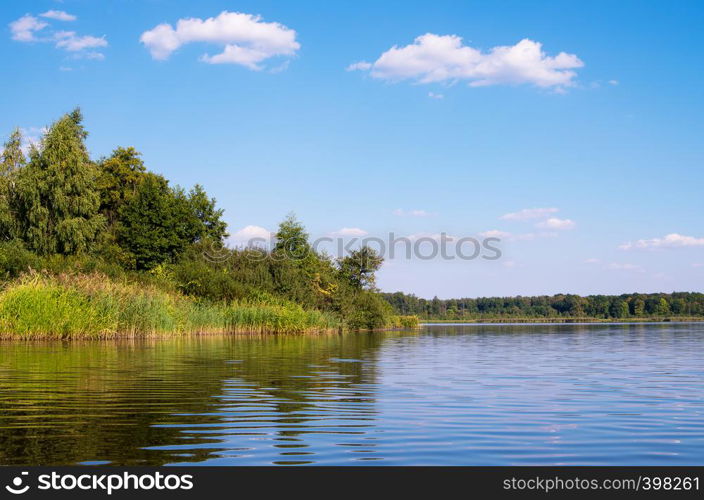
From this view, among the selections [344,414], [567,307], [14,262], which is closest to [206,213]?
[14,262]

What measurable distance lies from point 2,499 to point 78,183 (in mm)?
55251

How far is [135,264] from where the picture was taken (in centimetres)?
6209

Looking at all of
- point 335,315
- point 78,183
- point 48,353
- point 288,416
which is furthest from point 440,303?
point 288,416

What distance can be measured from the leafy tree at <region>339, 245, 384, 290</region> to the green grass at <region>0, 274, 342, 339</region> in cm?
3498

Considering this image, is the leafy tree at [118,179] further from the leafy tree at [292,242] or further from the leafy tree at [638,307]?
the leafy tree at [638,307]

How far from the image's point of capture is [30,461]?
6.60 metres

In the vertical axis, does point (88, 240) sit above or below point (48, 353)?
above

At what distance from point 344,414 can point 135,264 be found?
2190 inches

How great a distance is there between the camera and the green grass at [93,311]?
28.1 meters

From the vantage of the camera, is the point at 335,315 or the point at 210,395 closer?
the point at 210,395

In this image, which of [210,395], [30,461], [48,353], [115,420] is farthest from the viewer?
[48,353]

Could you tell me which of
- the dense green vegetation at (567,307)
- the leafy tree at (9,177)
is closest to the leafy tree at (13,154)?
the leafy tree at (9,177)

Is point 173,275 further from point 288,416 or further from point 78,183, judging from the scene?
point 288,416

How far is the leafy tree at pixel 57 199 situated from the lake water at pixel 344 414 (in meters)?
39.8
